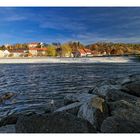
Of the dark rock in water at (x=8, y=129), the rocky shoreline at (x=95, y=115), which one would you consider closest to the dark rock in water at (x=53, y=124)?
the rocky shoreline at (x=95, y=115)

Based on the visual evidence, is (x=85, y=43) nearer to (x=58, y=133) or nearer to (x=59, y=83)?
(x=59, y=83)

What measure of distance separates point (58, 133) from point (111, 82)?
1.16 meters

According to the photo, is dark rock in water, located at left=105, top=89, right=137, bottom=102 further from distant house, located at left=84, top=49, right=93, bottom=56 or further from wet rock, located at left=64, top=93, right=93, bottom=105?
distant house, located at left=84, top=49, right=93, bottom=56

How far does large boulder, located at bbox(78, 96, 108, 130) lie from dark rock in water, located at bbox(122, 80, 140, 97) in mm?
579

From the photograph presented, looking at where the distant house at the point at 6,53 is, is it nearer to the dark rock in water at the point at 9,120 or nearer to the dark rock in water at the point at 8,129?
the dark rock in water at the point at 9,120

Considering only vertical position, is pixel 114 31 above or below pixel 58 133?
above

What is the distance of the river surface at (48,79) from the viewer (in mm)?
5047

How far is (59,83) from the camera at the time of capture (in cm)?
519

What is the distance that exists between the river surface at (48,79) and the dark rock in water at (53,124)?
66 cm

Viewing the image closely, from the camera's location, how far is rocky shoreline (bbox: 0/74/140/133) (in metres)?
4.39

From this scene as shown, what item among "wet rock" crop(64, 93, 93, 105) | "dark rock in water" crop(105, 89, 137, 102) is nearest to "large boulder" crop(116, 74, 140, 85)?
"dark rock in water" crop(105, 89, 137, 102)

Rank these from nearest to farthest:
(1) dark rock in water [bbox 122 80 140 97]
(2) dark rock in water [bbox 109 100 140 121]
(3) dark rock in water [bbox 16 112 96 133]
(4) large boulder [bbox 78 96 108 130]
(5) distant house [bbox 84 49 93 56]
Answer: (3) dark rock in water [bbox 16 112 96 133], (2) dark rock in water [bbox 109 100 140 121], (4) large boulder [bbox 78 96 108 130], (5) distant house [bbox 84 49 93 56], (1) dark rock in water [bbox 122 80 140 97]

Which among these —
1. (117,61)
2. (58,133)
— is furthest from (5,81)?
(117,61)
